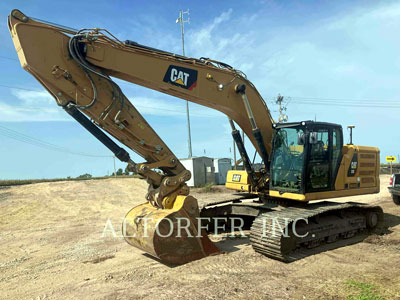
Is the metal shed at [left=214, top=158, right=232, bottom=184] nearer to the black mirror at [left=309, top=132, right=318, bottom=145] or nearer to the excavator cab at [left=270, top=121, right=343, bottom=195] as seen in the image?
the excavator cab at [left=270, top=121, right=343, bottom=195]

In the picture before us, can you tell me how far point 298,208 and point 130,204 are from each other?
35.0ft

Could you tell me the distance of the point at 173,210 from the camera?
5.79 metres

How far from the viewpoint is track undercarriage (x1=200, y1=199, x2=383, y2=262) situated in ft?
19.9

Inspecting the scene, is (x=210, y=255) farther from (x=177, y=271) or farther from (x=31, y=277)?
(x=31, y=277)

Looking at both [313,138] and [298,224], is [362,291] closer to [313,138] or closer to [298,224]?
[298,224]

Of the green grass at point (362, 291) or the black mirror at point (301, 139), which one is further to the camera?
the black mirror at point (301, 139)

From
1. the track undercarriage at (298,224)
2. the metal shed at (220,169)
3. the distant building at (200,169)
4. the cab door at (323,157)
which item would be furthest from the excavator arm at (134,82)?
Result: the metal shed at (220,169)

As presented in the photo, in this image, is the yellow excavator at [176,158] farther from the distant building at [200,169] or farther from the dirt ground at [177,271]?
the distant building at [200,169]

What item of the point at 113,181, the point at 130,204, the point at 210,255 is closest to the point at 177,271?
the point at 210,255

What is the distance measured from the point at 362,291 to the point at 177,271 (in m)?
2.73

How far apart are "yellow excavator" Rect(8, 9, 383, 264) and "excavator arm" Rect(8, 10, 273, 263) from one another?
2cm

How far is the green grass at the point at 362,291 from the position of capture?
4227 mm

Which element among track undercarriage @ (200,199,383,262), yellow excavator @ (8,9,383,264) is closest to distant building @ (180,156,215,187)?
track undercarriage @ (200,199,383,262)

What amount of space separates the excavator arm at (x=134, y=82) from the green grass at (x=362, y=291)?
2411mm
